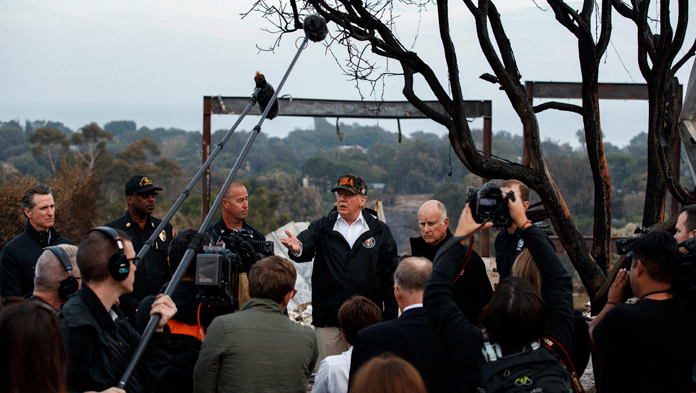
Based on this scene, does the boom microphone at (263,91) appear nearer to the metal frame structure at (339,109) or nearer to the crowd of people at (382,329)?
the crowd of people at (382,329)

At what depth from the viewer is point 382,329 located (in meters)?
2.81

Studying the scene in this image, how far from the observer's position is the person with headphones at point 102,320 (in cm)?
245

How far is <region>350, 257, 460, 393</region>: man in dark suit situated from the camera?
9.00 feet

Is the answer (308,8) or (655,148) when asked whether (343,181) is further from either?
(655,148)

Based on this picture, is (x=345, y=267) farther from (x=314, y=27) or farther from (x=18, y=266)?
(x=18, y=266)

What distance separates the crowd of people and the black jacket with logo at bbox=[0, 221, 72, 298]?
1.35 meters

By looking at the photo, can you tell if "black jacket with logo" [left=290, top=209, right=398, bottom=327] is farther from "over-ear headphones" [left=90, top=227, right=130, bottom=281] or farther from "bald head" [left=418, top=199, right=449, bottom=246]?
"over-ear headphones" [left=90, top=227, right=130, bottom=281]

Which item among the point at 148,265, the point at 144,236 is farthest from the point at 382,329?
the point at 144,236

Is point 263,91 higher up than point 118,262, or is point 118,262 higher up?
point 263,91

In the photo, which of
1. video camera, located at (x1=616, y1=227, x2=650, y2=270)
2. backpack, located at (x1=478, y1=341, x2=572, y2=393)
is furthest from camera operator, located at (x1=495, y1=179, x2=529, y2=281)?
backpack, located at (x1=478, y1=341, x2=572, y2=393)

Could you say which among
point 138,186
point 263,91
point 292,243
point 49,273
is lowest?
point 292,243

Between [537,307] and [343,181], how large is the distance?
112 inches

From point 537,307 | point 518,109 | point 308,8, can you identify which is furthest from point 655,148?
point 537,307

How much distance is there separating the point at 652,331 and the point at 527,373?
38.1 inches
